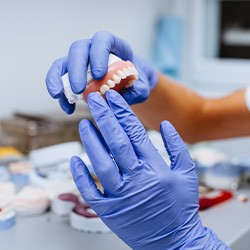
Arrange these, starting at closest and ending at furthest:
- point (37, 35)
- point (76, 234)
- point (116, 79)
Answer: point (116, 79)
point (76, 234)
point (37, 35)

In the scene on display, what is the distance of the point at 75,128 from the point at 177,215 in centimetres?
88

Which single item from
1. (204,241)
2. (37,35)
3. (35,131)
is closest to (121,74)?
(204,241)

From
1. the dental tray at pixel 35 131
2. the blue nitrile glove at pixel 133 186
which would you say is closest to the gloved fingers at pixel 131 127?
the blue nitrile glove at pixel 133 186

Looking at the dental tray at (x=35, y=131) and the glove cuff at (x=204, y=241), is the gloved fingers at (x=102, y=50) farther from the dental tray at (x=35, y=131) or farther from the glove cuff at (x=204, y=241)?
the dental tray at (x=35, y=131)

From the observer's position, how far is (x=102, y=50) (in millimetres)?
979

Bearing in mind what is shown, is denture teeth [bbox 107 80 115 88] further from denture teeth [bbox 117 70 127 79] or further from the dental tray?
the dental tray

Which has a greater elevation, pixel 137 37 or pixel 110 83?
pixel 110 83

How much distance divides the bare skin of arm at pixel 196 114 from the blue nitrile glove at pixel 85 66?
341mm

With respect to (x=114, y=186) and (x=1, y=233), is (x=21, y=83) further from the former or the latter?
(x=114, y=186)

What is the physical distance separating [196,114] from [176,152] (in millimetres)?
584

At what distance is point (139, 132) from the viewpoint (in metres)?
0.90

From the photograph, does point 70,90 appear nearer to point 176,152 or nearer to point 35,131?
point 176,152


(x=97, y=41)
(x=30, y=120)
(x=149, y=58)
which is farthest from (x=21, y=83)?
(x=97, y=41)

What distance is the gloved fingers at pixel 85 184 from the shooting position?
34.6 inches
